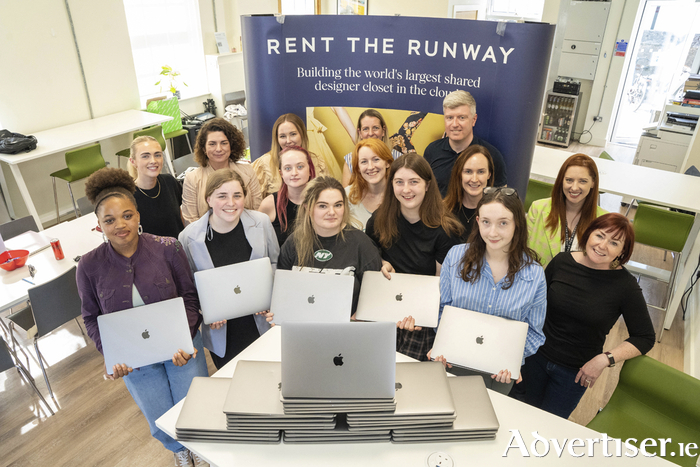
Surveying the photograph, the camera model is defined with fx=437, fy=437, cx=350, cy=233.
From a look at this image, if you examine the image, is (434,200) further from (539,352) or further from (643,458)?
(643,458)

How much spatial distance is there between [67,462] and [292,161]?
7.48 feet

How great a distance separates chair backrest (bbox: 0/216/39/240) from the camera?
3.57 metres

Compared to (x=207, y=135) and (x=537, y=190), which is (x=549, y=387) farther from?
(x=207, y=135)

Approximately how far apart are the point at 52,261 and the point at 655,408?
3824 millimetres

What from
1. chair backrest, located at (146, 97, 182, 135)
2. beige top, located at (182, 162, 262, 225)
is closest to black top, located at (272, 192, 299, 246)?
beige top, located at (182, 162, 262, 225)

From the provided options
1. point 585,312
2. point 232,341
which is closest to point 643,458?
point 585,312

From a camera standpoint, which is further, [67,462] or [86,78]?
[86,78]

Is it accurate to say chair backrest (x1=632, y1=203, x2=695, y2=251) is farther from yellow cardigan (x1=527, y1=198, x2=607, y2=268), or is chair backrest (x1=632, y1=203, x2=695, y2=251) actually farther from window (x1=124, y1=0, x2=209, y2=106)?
window (x1=124, y1=0, x2=209, y2=106)

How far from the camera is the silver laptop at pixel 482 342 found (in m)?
1.85

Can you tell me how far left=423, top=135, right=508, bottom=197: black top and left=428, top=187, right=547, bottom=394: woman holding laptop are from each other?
100cm

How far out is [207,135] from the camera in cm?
310

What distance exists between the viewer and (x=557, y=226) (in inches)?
103

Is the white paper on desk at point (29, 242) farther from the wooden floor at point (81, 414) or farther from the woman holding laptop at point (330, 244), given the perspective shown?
the woman holding laptop at point (330, 244)

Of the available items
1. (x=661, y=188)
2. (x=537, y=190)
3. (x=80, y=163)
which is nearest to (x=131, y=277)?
(x=537, y=190)
